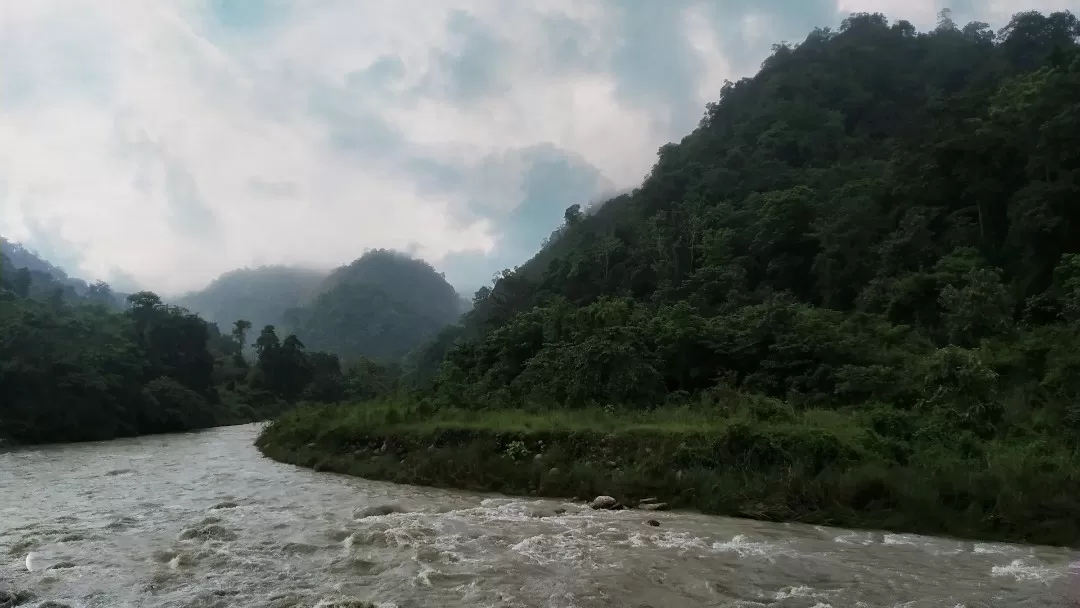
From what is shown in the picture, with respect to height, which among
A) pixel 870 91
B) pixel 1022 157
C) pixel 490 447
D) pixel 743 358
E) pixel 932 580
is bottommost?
pixel 932 580

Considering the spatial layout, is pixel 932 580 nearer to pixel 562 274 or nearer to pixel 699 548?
pixel 699 548

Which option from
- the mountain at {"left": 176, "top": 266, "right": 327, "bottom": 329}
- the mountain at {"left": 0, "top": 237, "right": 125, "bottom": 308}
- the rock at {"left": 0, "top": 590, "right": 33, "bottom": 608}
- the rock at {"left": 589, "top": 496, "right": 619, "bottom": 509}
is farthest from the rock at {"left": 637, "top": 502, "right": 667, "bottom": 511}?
the mountain at {"left": 176, "top": 266, "right": 327, "bottom": 329}

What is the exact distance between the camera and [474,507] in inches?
497

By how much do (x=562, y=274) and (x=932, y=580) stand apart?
42082mm

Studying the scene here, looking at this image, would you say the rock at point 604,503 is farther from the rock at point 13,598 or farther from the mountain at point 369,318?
the mountain at point 369,318

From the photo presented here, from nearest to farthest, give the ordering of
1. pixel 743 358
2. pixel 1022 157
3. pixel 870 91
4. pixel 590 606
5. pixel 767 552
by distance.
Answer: pixel 590 606, pixel 767 552, pixel 743 358, pixel 1022 157, pixel 870 91

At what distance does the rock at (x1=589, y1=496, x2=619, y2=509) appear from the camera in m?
12.5

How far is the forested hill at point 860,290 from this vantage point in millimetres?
17406

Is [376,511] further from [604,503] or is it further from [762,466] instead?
[762,466]

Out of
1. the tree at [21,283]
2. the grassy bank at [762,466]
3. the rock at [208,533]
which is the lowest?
the rock at [208,533]

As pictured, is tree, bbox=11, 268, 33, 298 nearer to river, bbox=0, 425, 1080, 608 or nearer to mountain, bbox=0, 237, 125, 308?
mountain, bbox=0, 237, 125, 308

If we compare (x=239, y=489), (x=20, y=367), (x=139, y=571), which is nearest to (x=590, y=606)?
(x=139, y=571)

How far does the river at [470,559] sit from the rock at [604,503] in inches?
23.1

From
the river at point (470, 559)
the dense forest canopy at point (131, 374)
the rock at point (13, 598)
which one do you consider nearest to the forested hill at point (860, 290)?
the river at point (470, 559)
